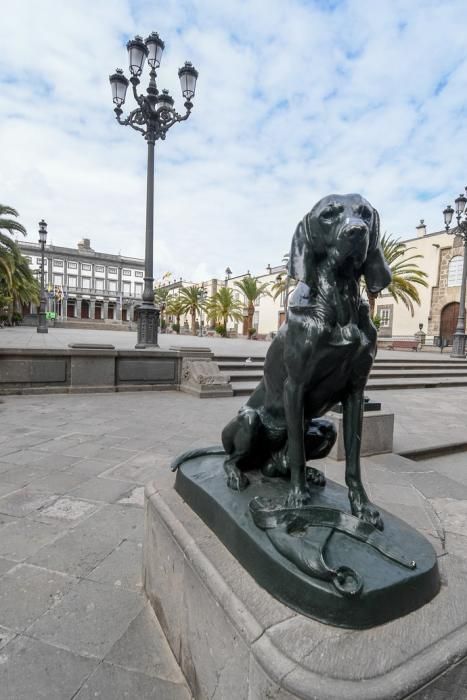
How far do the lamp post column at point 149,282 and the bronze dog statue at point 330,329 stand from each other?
800 centimetres

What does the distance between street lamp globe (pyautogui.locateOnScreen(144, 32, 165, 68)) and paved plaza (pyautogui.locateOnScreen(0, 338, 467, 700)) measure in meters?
8.29

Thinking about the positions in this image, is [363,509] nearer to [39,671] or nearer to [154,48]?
[39,671]

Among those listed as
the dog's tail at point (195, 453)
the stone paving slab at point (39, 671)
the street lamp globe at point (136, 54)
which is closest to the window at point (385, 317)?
the street lamp globe at point (136, 54)

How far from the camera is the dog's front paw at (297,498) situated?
134 cm

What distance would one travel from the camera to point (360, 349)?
131 cm

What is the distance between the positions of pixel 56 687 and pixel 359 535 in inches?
47.6

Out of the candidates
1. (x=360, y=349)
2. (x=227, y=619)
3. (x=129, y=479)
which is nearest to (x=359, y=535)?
(x=227, y=619)

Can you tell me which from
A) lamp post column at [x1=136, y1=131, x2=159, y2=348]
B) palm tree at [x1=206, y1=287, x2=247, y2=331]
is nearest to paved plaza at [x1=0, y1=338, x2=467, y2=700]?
lamp post column at [x1=136, y1=131, x2=159, y2=348]

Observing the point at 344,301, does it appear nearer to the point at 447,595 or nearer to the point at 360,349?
the point at 360,349

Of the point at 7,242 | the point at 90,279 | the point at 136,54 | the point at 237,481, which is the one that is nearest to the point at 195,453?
the point at 237,481

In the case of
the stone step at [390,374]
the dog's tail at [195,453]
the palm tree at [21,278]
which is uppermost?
the palm tree at [21,278]

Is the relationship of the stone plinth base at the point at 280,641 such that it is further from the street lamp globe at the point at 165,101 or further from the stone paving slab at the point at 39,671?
the street lamp globe at the point at 165,101

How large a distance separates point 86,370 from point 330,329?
6978 mm

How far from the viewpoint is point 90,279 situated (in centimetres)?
8219
